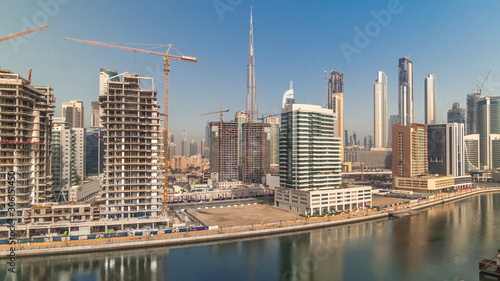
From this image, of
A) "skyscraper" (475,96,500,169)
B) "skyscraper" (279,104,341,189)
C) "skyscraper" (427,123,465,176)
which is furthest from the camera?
"skyscraper" (475,96,500,169)

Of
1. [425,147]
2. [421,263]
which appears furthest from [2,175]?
[425,147]

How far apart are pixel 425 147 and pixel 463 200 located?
26177 millimetres

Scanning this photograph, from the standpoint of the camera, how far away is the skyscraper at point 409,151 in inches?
4235

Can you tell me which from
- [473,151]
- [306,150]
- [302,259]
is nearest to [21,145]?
[302,259]

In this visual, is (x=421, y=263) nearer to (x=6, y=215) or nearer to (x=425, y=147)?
(x=6, y=215)

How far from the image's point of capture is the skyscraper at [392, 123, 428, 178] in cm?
10756

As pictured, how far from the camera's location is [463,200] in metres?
92.5

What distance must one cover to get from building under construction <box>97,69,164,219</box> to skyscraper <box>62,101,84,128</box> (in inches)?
4560

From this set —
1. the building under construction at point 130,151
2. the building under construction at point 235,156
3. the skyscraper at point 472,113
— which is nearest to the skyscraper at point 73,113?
the building under construction at point 235,156

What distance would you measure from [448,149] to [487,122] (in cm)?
6892

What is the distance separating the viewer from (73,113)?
153125mm

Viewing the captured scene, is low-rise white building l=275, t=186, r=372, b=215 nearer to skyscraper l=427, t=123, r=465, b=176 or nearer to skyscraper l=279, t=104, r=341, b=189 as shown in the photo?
skyscraper l=279, t=104, r=341, b=189
